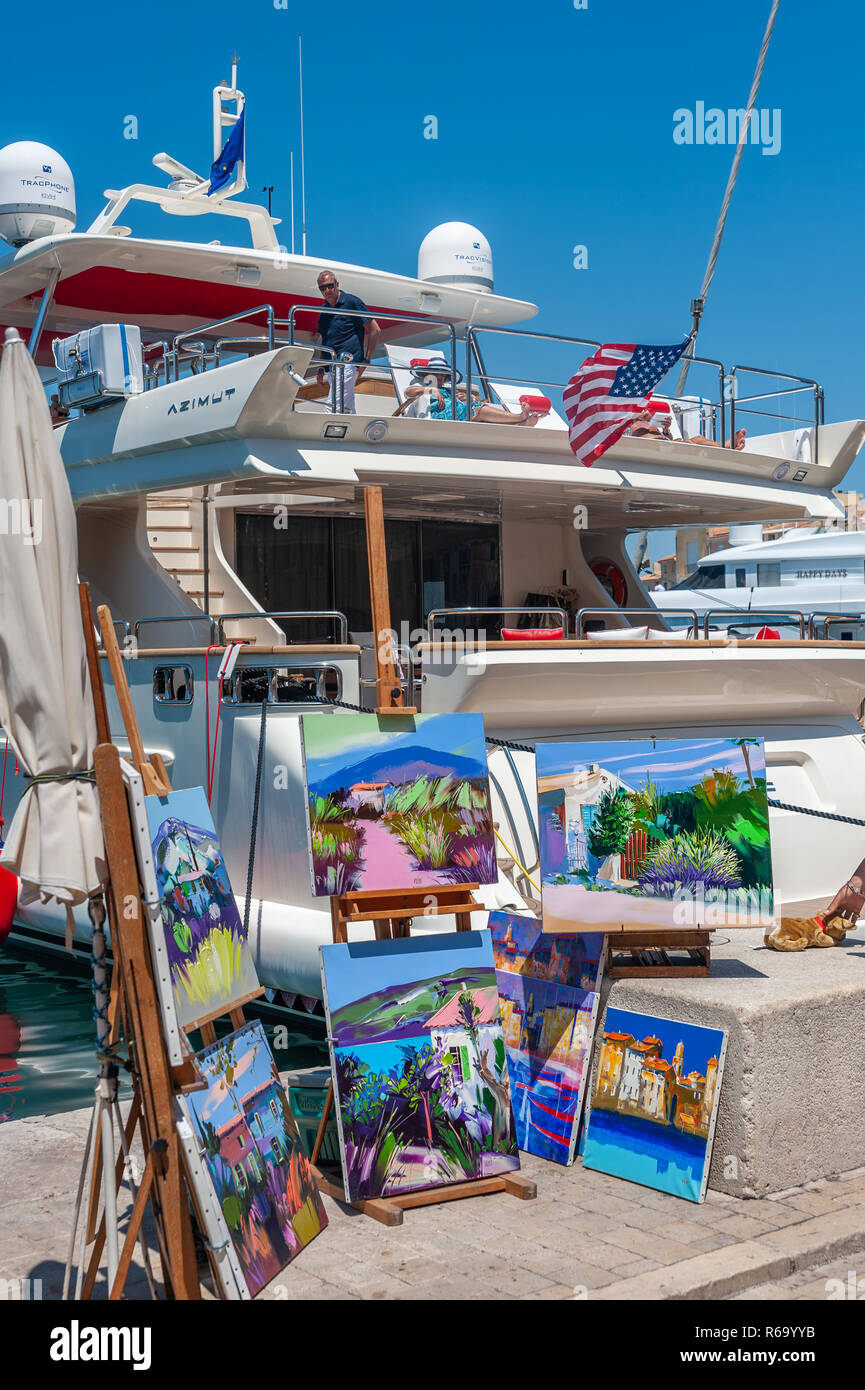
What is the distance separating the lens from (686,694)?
29.4ft

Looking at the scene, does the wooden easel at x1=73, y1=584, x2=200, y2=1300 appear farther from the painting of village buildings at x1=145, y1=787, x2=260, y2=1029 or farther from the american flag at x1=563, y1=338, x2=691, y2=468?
the american flag at x1=563, y1=338, x2=691, y2=468

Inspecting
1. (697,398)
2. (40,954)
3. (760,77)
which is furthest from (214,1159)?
(760,77)

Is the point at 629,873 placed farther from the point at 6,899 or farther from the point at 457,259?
the point at 457,259

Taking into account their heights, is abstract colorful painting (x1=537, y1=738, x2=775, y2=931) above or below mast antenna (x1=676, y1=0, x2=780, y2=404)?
below

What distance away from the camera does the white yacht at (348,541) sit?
8.63 m

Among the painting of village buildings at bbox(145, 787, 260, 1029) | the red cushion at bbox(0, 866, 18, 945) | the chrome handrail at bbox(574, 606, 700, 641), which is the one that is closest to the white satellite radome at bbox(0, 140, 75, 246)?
the red cushion at bbox(0, 866, 18, 945)

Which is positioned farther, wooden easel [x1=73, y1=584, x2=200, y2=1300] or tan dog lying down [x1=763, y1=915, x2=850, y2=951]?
tan dog lying down [x1=763, y1=915, x2=850, y2=951]

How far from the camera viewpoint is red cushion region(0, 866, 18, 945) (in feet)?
36.0

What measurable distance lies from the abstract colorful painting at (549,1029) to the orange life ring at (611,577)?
326 inches

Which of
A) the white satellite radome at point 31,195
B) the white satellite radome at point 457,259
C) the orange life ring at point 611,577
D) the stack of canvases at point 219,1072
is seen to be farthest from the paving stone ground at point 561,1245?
the white satellite radome at point 457,259

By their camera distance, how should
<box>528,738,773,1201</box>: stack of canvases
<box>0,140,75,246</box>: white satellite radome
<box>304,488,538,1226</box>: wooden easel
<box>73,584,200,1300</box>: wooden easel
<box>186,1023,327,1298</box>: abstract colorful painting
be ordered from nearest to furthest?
<box>73,584,200,1300</box>: wooden easel → <box>186,1023,327,1298</box>: abstract colorful painting → <box>304,488,538,1226</box>: wooden easel → <box>528,738,773,1201</box>: stack of canvases → <box>0,140,75,246</box>: white satellite radome

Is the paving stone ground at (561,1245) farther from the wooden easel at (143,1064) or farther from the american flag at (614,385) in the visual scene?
the american flag at (614,385)

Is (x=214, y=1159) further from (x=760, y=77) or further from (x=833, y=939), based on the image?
(x=760, y=77)

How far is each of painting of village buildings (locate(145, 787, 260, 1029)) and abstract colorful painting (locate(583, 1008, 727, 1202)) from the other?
154 centimetres
